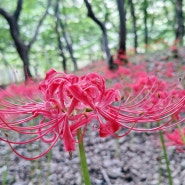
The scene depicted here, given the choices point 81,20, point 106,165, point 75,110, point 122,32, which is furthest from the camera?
point 81,20

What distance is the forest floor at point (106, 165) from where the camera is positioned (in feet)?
9.12

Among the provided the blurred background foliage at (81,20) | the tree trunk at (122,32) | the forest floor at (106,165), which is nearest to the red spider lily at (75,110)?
the forest floor at (106,165)

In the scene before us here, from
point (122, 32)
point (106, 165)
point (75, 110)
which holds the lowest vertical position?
point (106, 165)

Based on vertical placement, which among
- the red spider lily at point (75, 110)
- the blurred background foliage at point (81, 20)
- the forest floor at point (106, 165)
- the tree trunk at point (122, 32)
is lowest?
the forest floor at point (106, 165)

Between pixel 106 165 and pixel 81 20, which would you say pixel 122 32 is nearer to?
pixel 106 165

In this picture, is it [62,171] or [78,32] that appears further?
[78,32]

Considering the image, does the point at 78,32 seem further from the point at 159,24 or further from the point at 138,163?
the point at 138,163

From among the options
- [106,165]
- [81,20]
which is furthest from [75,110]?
[81,20]

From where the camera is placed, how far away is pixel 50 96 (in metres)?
0.93

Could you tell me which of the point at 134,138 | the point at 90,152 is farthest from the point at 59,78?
the point at 134,138

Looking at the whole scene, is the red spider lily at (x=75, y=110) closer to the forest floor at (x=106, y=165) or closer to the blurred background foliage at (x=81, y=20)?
the forest floor at (x=106, y=165)

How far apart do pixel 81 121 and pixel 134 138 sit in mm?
3074

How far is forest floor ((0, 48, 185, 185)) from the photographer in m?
2.78

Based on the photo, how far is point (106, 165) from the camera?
3.18 m
